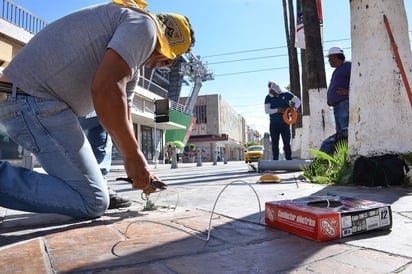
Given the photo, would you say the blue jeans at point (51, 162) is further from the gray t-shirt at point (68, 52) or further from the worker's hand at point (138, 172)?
the worker's hand at point (138, 172)

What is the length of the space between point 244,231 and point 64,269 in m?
0.81

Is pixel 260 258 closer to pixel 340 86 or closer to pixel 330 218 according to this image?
pixel 330 218

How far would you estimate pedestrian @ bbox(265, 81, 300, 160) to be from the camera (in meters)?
6.89

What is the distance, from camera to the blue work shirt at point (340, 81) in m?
4.91

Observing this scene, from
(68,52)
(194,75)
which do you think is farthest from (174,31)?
(194,75)

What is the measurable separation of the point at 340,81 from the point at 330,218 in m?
4.12

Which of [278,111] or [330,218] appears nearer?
[330,218]

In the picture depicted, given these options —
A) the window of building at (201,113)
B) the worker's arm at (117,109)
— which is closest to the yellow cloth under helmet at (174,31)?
the worker's arm at (117,109)

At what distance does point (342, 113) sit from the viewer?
506 centimetres

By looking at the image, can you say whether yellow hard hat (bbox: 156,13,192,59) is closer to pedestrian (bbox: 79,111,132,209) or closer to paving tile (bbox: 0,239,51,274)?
pedestrian (bbox: 79,111,132,209)

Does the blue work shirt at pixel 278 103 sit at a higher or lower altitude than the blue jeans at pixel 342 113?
higher

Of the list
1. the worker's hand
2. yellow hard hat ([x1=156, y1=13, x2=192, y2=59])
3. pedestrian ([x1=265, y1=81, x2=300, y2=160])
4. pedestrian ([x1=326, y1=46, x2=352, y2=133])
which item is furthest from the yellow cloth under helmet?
pedestrian ([x1=265, y1=81, x2=300, y2=160])

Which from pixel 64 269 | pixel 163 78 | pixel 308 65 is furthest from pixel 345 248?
pixel 163 78

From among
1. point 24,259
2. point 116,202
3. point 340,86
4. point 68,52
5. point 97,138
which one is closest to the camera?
point 24,259
